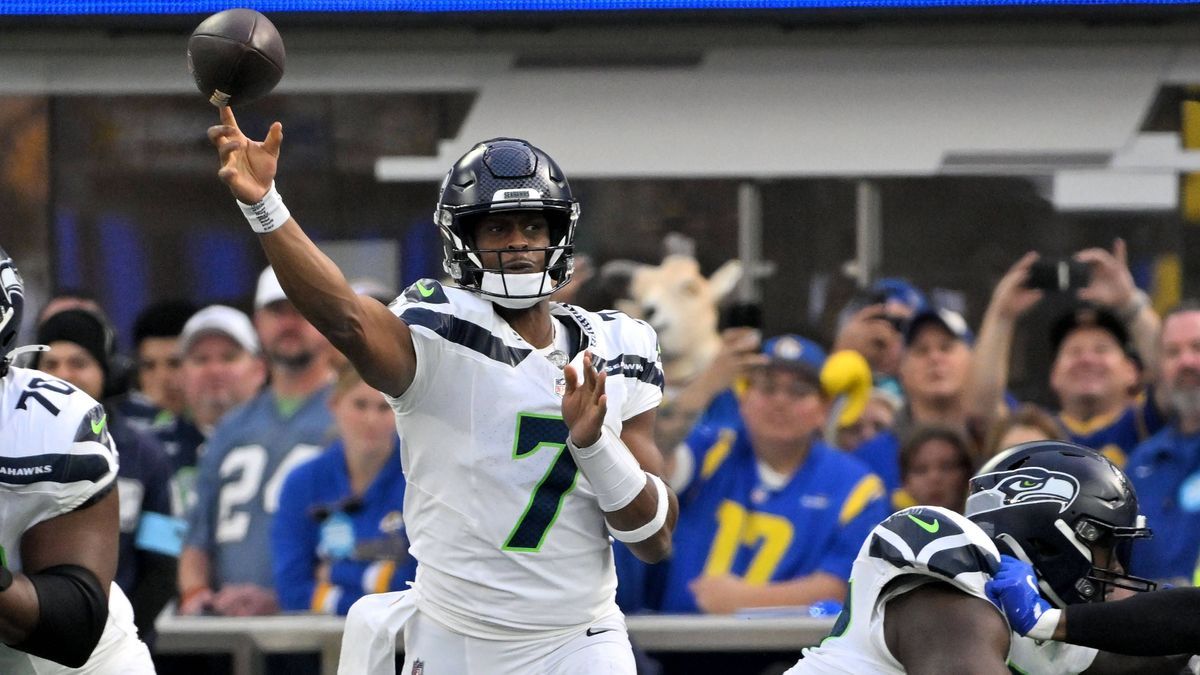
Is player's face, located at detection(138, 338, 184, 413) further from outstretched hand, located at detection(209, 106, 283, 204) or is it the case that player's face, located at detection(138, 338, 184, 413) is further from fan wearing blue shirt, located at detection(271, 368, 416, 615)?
outstretched hand, located at detection(209, 106, 283, 204)

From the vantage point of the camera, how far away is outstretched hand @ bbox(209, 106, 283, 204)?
3.76 meters

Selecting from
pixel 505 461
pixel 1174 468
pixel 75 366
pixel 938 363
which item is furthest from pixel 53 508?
pixel 1174 468

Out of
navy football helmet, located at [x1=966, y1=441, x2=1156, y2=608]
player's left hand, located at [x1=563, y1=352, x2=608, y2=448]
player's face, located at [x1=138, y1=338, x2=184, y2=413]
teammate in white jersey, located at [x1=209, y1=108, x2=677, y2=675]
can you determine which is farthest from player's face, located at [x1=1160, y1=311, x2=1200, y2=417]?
player's face, located at [x1=138, y1=338, x2=184, y2=413]

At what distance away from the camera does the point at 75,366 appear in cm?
598

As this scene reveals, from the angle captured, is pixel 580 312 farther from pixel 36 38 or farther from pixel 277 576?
pixel 36 38

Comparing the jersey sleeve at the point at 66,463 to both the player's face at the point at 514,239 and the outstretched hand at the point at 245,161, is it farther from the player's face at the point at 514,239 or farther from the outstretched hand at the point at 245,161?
the player's face at the point at 514,239

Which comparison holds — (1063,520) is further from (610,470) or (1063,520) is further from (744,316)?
(744,316)

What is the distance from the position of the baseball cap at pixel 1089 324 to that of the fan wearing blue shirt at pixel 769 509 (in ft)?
3.04

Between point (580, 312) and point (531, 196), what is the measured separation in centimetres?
36

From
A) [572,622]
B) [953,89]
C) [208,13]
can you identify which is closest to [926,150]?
[953,89]

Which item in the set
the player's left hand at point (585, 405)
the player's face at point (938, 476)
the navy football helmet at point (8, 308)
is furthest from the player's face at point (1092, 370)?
the navy football helmet at point (8, 308)

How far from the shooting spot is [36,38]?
6.56 metres

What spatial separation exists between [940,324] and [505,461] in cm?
285

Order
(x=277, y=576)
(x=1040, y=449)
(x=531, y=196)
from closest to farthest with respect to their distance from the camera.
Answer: (x=1040, y=449)
(x=531, y=196)
(x=277, y=576)
